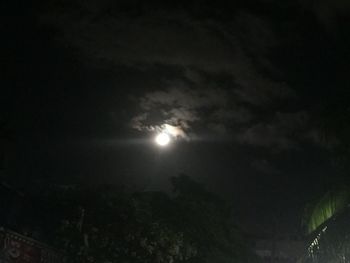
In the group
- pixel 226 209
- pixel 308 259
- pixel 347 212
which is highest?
pixel 226 209

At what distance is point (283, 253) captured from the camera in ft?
155

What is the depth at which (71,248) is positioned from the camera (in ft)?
52.3

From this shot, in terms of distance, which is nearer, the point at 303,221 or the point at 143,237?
the point at 303,221

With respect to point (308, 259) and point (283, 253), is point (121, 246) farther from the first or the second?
point (283, 253)

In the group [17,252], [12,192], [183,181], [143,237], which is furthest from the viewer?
[183,181]

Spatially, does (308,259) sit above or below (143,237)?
below

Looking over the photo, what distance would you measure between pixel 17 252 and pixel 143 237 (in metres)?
5.37

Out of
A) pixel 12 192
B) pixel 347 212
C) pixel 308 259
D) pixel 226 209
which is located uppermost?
pixel 226 209

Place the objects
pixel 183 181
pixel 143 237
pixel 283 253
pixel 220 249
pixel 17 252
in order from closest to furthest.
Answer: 1. pixel 17 252
2. pixel 143 237
3. pixel 220 249
4. pixel 183 181
5. pixel 283 253

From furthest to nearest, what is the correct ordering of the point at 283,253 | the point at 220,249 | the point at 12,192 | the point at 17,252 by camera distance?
the point at 283,253
the point at 220,249
the point at 12,192
the point at 17,252

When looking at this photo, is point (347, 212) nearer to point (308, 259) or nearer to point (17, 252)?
point (308, 259)

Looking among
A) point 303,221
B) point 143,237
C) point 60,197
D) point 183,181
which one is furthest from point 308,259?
point 183,181

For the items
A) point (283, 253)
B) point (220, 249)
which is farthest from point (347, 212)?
point (283, 253)

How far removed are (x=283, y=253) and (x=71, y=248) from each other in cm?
3550
